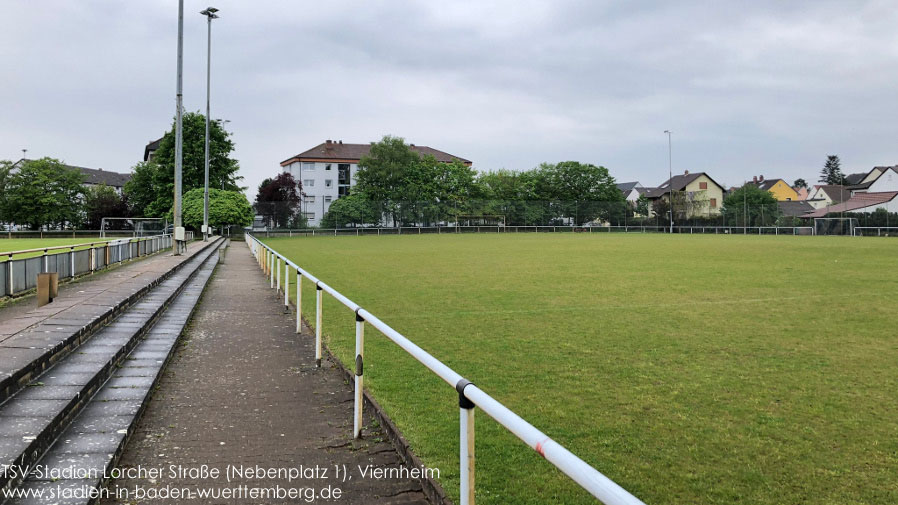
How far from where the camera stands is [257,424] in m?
4.70

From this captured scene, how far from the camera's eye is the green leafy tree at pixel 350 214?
2478 inches

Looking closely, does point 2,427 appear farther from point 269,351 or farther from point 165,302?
point 165,302

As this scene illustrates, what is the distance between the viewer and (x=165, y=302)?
9.83 metres

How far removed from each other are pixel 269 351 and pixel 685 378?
174 inches

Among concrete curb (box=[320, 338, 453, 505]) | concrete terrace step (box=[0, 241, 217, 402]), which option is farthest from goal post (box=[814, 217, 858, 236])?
concrete curb (box=[320, 338, 453, 505])

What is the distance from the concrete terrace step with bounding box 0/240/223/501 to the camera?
3617 millimetres

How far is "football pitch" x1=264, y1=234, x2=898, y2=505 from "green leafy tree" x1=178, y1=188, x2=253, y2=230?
40323 mm

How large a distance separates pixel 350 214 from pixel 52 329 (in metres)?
57.3

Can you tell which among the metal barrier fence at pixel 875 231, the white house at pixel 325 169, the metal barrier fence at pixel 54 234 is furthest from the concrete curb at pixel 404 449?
the white house at pixel 325 169

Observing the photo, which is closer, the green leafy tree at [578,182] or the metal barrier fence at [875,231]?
the metal barrier fence at [875,231]

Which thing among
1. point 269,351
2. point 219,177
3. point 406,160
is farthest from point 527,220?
point 269,351

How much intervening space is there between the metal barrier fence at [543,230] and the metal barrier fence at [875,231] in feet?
13.0

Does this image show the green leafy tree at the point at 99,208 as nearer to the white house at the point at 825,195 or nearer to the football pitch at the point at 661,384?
the football pitch at the point at 661,384

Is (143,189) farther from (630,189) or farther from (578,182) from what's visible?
(630,189)
